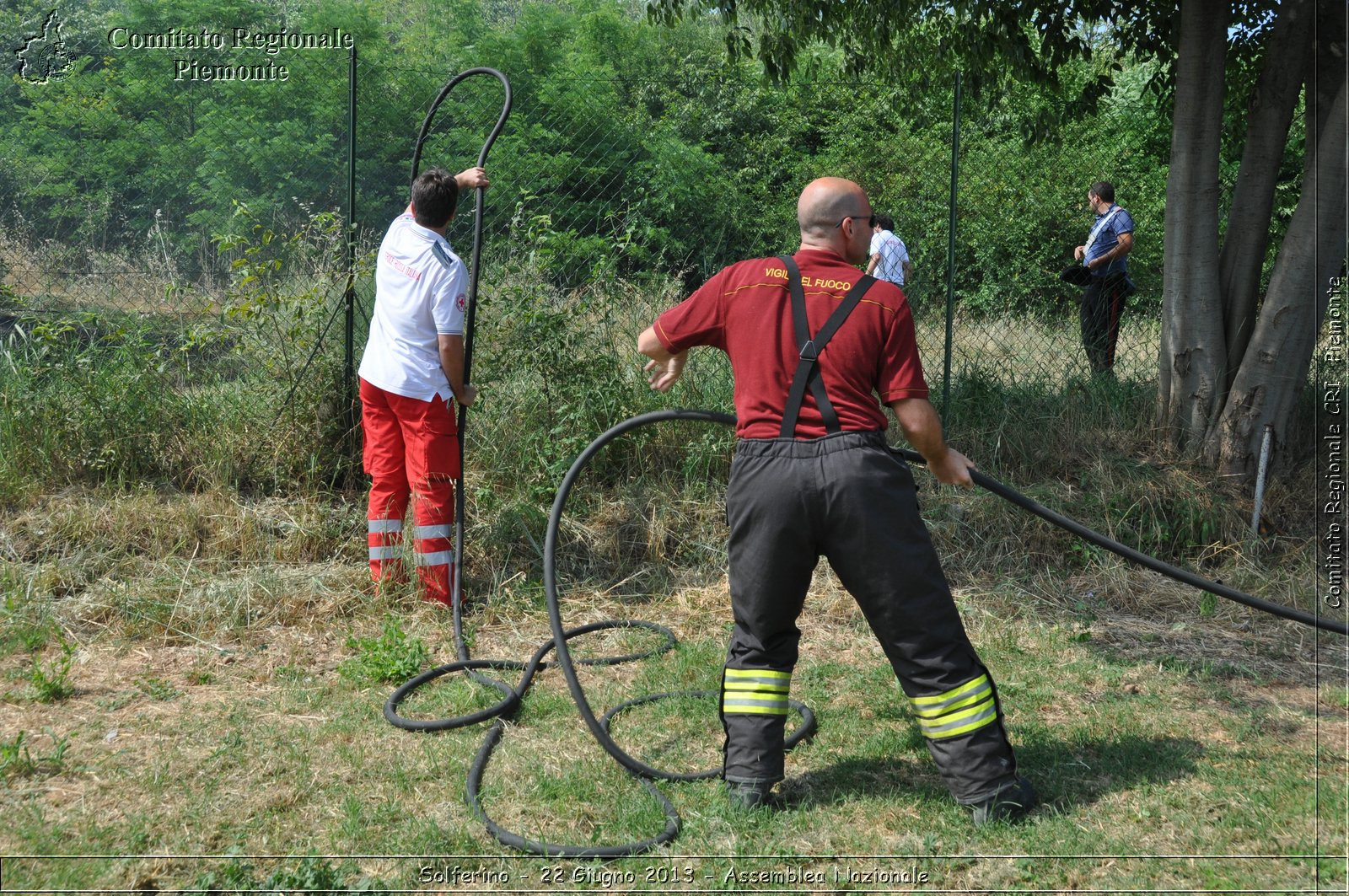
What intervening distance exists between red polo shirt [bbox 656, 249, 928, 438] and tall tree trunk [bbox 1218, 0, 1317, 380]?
3.99 m

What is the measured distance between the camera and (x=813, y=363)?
11.3 ft

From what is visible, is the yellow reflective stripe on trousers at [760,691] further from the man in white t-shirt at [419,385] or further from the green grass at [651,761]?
the man in white t-shirt at [419,385]

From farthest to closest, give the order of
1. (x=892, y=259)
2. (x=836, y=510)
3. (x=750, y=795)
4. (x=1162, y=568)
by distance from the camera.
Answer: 1. (x=892, y=259)
2. (x=1162, y=568)
3. (x=750, y=795)
4. (x=836, y=510)

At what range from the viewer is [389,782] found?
3.73 meters

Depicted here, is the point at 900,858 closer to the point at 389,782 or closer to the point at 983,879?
the point at 983,879

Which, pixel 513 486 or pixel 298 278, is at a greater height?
pixel 298 278

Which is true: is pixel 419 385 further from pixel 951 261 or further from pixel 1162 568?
pixel 951 261

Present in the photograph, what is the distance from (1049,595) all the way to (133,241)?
595 centimetres

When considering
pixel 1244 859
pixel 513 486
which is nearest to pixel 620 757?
pixel 1244 859

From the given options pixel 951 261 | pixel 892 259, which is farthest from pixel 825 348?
pixel 892 259

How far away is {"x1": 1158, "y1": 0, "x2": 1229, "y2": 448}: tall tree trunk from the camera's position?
6.28 m

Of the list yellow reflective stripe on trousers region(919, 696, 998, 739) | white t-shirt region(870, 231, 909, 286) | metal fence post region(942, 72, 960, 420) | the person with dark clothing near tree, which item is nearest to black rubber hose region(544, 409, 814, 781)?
yellow reflective stripe on trousers region(919, 696, 998, 739)

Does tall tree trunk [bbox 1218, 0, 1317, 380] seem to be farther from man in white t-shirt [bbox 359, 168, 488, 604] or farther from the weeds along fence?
man in white t-shirt [bbox 359, 168, 488, 604]

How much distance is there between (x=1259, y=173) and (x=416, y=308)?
5164 mm
